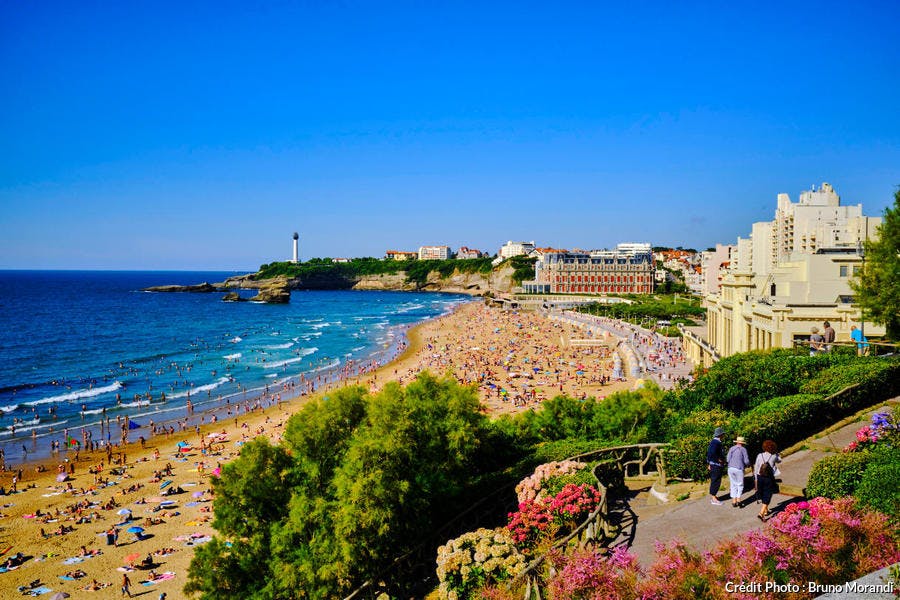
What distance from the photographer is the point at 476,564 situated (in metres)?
7.90

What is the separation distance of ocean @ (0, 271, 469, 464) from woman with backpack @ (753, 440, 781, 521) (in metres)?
32.7

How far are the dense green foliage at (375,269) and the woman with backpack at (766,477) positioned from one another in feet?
525

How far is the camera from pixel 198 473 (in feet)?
87.0

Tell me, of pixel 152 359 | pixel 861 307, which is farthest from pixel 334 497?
pixel 152 359

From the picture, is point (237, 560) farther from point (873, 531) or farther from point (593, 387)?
point (593, 387)

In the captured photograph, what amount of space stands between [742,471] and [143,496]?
A: 23804mm

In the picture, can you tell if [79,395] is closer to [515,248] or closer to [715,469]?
[715,469]

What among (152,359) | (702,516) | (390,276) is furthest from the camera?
(390,276)

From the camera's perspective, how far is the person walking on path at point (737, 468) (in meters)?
8.33

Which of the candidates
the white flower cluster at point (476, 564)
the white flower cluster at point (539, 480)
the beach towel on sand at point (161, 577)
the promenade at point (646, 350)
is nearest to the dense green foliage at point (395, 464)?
the white flower cluster at point (539, 480)

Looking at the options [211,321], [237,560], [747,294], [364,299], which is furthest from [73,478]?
[364,299]

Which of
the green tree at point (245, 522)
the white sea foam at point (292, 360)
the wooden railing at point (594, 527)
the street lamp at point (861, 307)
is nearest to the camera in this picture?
the wooden railing at point (594, 527)

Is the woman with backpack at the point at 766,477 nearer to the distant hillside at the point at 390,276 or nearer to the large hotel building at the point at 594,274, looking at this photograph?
the large hotel building at the point at 594,274

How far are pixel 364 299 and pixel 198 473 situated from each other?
4612 inches
